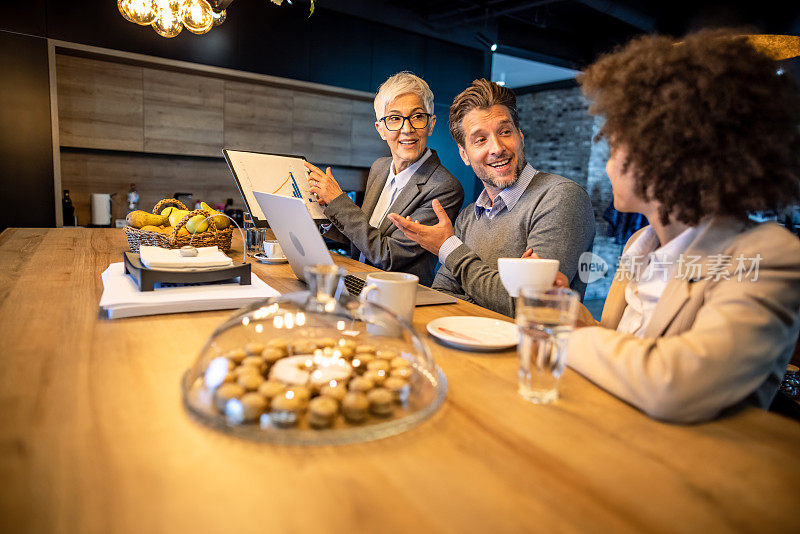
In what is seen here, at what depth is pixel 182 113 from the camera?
3.90m

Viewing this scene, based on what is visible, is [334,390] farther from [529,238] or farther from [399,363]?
[529,238]

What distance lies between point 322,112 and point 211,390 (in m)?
4.19

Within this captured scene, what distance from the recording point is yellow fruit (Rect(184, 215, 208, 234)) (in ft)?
5.68

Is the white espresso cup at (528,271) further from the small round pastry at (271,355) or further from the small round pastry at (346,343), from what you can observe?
the small round pastry at (271,355)

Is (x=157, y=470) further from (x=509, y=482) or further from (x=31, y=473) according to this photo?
(x=509, y=482)

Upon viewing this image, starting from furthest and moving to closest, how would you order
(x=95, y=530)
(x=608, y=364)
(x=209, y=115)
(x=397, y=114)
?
(x=209, y=115), (x=397, y=114), (x=608, y=364), (x=95, y=530)

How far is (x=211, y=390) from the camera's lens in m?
0.66

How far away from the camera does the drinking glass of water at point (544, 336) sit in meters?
0.74

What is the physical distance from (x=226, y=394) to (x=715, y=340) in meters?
0.65

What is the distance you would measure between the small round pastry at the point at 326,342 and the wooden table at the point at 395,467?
0.19 metres

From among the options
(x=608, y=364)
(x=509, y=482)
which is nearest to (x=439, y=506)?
(x=509, y=482)

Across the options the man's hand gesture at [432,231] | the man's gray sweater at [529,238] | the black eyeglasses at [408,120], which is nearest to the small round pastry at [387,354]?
the man's gray sweater at [529,238]

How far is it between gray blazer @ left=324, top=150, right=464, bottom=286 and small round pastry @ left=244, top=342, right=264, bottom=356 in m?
1.31

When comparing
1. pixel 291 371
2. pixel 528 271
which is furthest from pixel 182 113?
pixel 291 371
